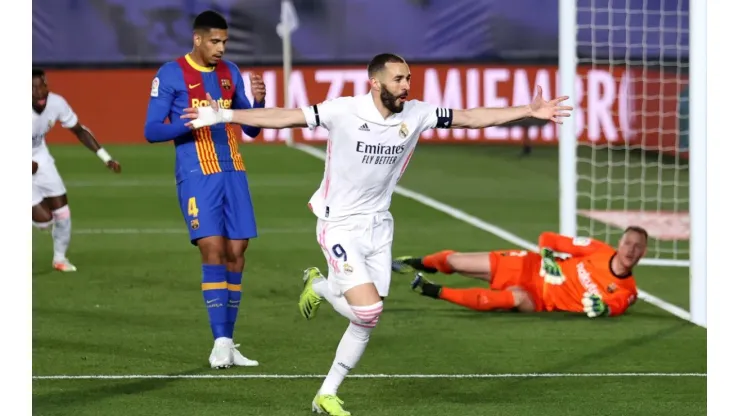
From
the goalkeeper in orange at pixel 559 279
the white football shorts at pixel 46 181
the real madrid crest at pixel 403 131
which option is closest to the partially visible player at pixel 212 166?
the real madrid crest at pixel 403 131

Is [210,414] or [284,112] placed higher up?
[284,112]

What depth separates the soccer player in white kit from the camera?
8.31 m

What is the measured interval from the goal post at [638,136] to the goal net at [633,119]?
2 cm

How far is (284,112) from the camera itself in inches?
329

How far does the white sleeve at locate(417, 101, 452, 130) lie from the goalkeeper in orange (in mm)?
3230

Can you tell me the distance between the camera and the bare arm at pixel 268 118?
8.26 meters

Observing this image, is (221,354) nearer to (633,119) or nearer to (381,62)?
(381,62)

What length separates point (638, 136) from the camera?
86.9 feet

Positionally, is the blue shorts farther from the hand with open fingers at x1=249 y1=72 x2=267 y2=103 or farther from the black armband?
the black armband

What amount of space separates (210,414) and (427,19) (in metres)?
23.0

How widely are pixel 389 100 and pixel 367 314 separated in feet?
3.83

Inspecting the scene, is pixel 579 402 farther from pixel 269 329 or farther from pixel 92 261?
pixel 92 261

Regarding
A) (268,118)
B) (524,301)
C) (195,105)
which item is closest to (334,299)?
(268,118)
